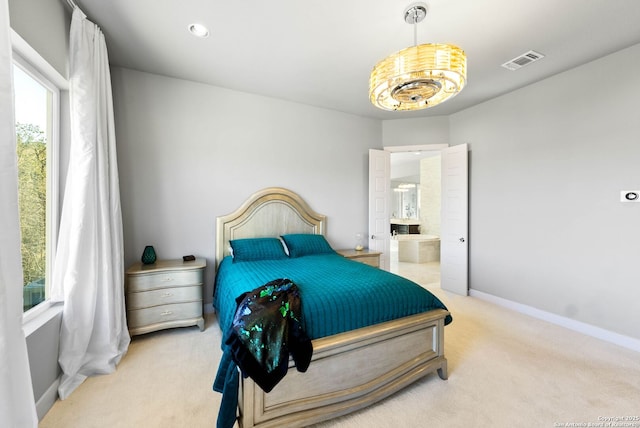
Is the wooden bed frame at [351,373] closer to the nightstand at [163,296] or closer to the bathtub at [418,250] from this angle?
the nightstand at [163,296]

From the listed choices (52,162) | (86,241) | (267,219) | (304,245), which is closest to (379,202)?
(304,245)

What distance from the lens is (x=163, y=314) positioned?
8.66 ft

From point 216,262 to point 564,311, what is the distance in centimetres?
405

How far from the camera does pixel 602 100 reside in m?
2.69

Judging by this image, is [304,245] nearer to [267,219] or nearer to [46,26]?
[267,219]

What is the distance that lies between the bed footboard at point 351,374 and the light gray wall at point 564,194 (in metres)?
2.00

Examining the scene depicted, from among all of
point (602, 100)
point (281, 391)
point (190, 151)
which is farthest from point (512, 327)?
point (190, 151)

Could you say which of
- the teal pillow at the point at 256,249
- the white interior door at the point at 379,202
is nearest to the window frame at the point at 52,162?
the teal pillow at the point at 256,249

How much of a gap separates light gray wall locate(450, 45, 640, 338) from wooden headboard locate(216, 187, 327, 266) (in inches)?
98.2

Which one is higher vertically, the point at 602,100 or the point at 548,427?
the point at 602,100

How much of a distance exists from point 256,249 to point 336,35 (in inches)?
90.5

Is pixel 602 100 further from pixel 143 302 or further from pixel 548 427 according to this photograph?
pixel 143 302

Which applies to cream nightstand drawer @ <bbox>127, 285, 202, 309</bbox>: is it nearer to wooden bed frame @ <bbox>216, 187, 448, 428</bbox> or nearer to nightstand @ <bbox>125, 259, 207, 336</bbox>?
nightstand @ <bbox>125, 259, 207, 336</bbox>

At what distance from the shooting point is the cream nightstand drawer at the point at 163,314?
8.35 ft
